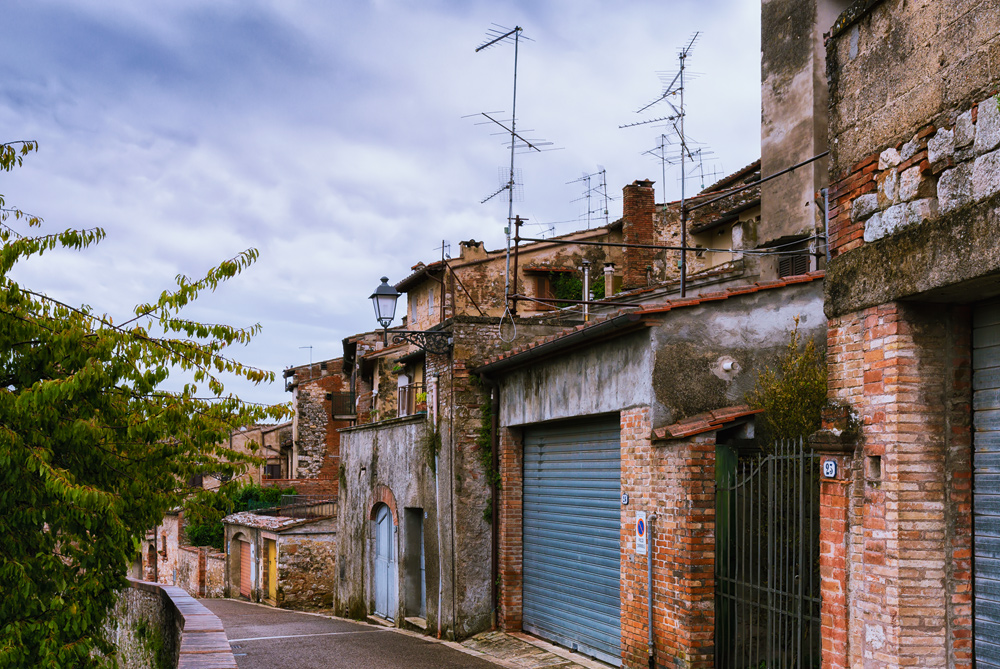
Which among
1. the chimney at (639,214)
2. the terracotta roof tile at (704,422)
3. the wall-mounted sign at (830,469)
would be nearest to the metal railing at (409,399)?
the chimney at (639,214)

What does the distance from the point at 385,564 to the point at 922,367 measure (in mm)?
13197

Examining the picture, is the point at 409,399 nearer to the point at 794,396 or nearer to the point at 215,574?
the point at 215,574

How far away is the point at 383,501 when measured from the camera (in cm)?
1703

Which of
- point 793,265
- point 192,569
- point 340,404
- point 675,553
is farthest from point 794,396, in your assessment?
point 340,404

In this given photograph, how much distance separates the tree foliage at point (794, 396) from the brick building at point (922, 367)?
254 centimetres

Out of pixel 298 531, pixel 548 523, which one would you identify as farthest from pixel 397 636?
pixel 298 531

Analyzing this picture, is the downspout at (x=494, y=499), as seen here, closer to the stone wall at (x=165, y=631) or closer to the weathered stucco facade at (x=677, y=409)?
the weathered stucco facade at (x=677, y=409)

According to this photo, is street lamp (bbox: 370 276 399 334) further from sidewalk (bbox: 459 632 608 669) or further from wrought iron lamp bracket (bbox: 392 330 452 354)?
sidewalk (bbox: 459 632 608 669)

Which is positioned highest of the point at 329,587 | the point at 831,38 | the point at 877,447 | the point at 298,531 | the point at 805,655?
the point at 831,38

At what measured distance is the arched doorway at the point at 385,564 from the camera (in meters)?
16.5

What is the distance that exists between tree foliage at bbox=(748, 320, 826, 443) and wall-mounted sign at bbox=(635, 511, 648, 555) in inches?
60.1

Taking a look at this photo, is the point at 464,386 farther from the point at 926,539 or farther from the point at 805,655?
the point at 926,539

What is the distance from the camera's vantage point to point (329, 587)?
24.8 meters

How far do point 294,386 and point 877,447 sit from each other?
3743 centimetres
